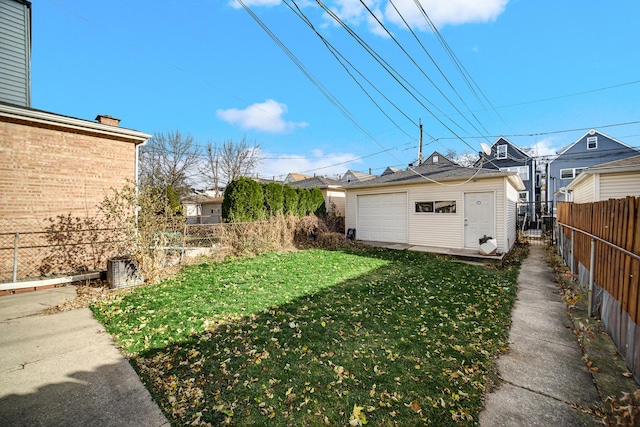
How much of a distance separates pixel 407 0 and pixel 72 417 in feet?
25.2

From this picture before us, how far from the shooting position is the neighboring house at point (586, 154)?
25.1 m

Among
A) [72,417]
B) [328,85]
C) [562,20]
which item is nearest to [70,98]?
[328,85]

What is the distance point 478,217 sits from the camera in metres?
9.37

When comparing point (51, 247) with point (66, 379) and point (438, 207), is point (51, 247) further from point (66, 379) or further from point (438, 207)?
point (438, 207)

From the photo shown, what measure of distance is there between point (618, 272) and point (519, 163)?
30.6 meters

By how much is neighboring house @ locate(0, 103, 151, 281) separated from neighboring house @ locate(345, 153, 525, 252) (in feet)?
29.6

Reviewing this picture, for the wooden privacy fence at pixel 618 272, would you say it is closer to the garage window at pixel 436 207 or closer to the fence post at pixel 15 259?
the garage window at pixel 436 207

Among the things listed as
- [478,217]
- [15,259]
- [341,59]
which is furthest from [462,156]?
[15,259]

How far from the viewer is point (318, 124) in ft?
60.5

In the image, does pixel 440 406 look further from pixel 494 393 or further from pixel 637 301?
pixel 637 301

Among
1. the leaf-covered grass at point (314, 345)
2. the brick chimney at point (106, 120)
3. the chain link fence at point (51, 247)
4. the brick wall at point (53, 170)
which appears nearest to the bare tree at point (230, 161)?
the brick chimney at point (106, 120)

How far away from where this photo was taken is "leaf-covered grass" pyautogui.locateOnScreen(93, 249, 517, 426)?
229 cm

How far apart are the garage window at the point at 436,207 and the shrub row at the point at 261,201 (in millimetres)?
5391

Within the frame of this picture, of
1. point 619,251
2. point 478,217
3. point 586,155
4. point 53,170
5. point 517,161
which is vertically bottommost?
point 619,251
